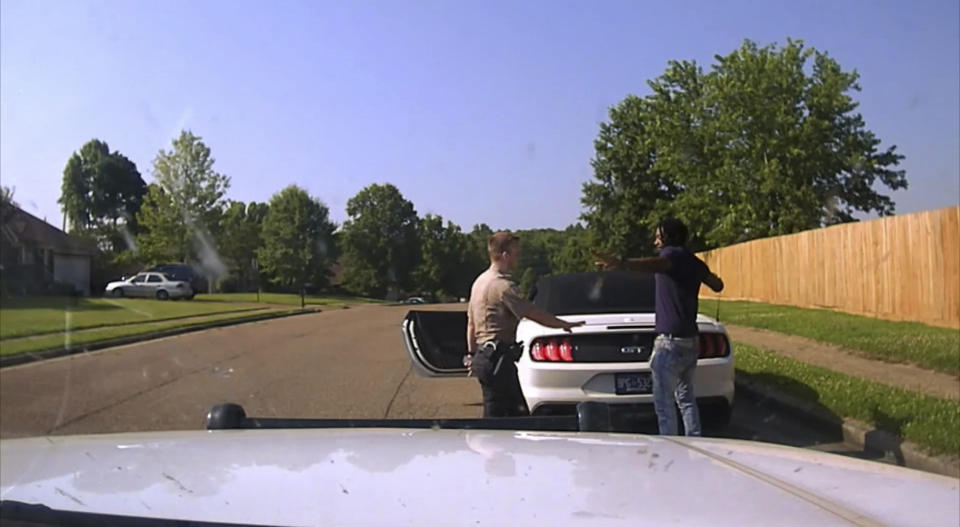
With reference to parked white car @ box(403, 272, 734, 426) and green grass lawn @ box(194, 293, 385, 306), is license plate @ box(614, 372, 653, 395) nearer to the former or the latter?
parked white car @ box(403, 272, 734, 426)

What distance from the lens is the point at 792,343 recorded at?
14.4m

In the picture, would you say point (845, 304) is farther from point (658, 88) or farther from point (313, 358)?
point (658, 88)

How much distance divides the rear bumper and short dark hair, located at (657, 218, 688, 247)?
4.20 ft

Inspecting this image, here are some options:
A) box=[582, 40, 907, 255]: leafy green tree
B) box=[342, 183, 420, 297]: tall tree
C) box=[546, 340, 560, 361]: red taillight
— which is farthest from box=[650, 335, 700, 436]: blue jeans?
box=[582, 40, 907, 255]: leafy green tree

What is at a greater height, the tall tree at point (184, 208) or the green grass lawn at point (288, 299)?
the tall tree at point (184, 208)

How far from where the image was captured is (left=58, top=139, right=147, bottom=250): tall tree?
38719mm

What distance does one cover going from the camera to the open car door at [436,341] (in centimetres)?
771

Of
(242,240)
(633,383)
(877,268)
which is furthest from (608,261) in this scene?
(242,240)

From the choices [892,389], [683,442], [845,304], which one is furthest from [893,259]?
[683,442]

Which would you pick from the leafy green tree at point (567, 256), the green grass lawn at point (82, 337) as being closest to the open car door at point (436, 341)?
the leafy green tree at point (567, 256)

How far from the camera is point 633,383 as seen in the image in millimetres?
6812

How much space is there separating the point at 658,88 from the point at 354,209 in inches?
1147

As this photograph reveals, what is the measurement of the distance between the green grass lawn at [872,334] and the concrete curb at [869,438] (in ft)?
9.49

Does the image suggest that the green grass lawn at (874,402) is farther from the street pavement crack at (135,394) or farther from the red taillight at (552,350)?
the street pavement crack at (135,394)
